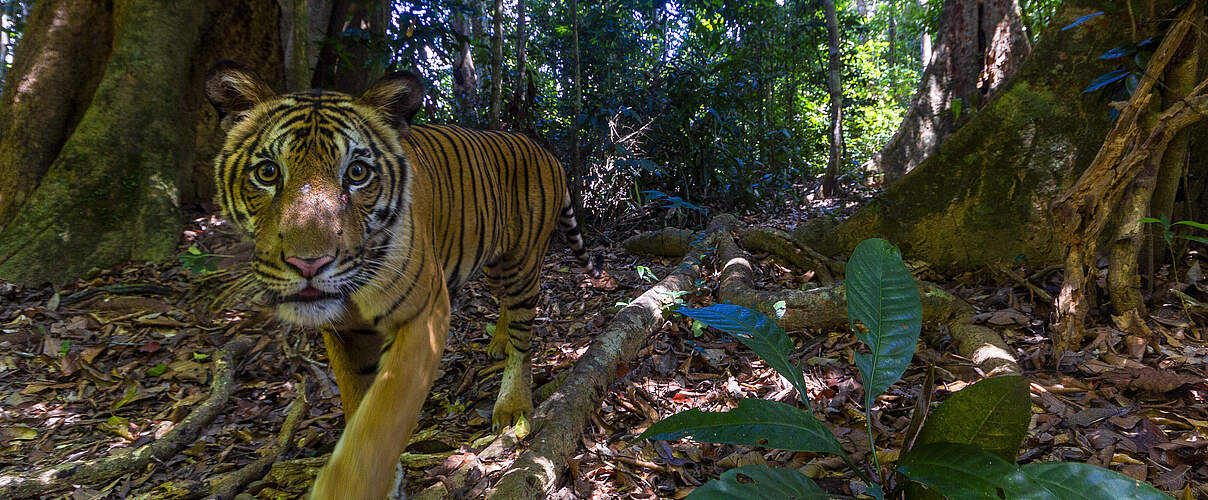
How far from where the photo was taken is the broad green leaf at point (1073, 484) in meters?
1.25

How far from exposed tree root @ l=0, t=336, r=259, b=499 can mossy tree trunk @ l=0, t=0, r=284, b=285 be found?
2.30 meters

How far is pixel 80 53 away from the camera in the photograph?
5383 millimetres

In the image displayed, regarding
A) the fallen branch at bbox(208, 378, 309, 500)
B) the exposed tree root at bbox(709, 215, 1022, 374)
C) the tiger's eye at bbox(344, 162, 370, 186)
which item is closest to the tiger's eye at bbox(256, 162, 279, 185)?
the tiger's eye at bbox(344, 162, 370, 186)

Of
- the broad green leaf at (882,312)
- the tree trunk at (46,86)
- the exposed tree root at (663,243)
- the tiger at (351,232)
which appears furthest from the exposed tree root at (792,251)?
the tree trunk at (46,86)

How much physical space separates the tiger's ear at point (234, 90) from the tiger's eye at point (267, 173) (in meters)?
0.32

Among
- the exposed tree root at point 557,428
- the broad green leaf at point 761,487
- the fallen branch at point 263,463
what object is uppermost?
the broad green leaf at point 761,487

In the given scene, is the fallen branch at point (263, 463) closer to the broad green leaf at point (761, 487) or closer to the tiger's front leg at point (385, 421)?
the tiger's front leg at point (385, 421)

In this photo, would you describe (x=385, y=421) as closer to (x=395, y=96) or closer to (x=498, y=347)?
(x=395, y=96)

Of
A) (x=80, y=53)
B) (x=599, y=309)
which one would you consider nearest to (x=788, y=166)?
(x=599, y=309)

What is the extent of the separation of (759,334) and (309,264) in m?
1.38

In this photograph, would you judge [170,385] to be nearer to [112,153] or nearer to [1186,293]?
[112,153]

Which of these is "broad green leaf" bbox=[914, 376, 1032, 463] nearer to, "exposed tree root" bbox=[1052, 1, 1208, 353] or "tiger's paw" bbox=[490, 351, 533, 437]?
"exposed tree root" bbox=[1052, 1, 1208, 353]

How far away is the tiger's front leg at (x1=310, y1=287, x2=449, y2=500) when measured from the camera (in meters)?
1.56

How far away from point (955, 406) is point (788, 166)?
7.75 metres
